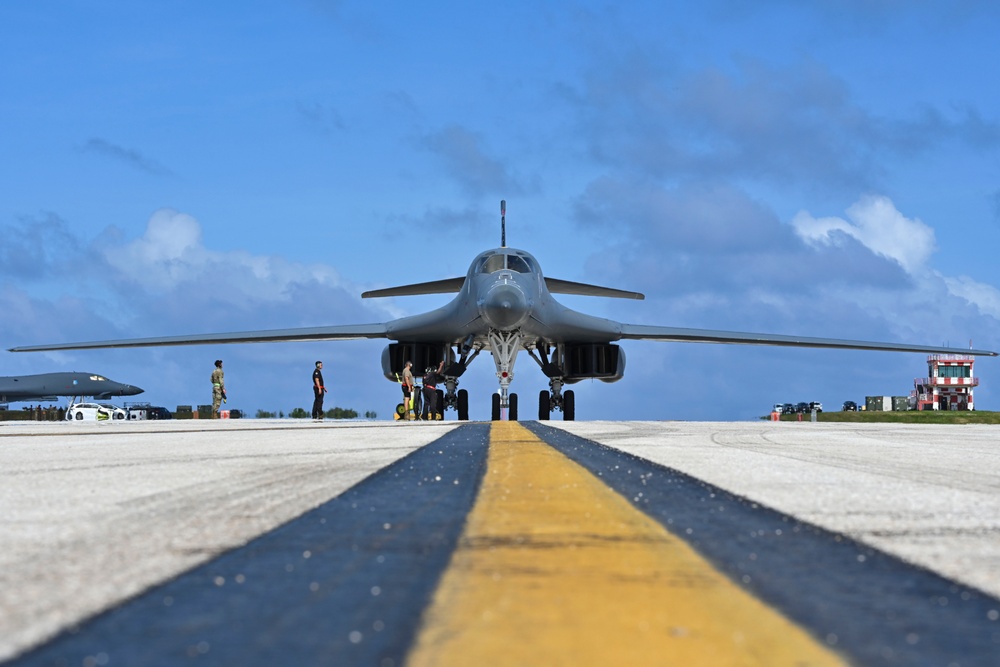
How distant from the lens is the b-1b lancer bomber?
20.9 m

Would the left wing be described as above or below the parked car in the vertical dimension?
above

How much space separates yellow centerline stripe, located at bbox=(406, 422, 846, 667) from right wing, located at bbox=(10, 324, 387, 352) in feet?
77.5

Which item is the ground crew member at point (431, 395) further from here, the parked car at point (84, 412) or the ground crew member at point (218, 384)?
the parked car at point (84, 412)

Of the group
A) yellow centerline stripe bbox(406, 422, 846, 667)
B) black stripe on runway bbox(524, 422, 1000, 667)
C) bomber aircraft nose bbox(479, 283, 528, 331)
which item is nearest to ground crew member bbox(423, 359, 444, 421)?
bomber aircraft nose bbox(479, 283, 528, 331)

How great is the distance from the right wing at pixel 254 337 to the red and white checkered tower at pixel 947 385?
62134 millimetres

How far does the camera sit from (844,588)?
7.24ft

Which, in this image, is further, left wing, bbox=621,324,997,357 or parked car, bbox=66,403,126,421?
parked car, bbox=66,403,126,421

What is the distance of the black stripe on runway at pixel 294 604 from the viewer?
1.61 meters

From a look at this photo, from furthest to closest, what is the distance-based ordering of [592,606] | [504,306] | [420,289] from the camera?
[420,289] < [504,306] < [592,606]

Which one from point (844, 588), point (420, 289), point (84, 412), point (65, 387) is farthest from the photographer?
point (65, 387)

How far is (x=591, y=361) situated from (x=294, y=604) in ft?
78.4

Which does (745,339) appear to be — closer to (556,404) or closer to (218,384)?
(556,404)

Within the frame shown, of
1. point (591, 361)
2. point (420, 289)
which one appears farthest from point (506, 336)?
point (420, 289)

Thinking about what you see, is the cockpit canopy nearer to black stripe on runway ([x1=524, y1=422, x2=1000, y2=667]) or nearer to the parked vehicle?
black stripe on runway ([x1=524, y1=422, x2=1000, y2=667])
